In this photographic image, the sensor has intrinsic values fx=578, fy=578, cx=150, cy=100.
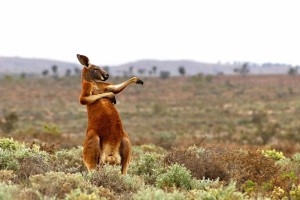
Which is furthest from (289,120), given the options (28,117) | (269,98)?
(28,117)

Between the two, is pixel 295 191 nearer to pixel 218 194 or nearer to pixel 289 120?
pixel 218 194

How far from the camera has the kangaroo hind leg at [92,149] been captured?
28.3 ft

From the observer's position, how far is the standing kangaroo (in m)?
8.67

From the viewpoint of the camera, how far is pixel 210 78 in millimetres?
82812

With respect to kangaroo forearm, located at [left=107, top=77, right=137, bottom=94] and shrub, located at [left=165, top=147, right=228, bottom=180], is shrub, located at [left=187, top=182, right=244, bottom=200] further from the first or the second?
shrub, located at [left=165, top=147, right=228, bottom=180]

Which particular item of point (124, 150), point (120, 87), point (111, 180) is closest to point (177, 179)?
point (124, 150)

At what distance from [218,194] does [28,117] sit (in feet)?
151

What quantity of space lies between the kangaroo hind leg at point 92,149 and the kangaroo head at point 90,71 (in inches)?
33.9

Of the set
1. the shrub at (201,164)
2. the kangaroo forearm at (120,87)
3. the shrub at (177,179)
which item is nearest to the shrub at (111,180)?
the shrub at (177,179)

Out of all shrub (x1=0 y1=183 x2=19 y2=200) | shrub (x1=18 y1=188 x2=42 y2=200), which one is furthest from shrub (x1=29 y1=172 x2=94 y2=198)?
shrub (x1=0 y1=183 x2=19 y2=200)

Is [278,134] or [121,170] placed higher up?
[121,170]

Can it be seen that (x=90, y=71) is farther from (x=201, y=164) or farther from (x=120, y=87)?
(x=201, y=164)

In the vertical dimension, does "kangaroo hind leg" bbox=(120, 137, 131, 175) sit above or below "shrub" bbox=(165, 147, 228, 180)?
above

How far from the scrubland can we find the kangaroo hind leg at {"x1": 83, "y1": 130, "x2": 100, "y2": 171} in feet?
1.01
